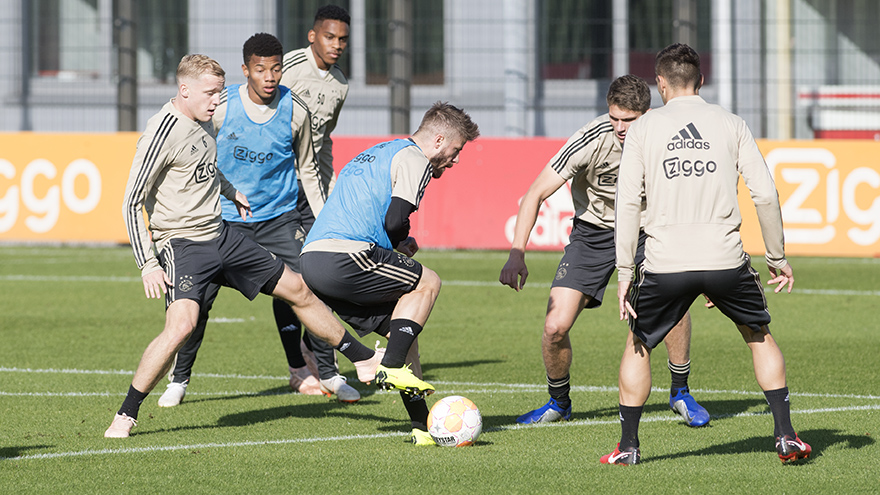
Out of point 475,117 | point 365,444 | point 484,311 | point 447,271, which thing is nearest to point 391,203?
point 365,444

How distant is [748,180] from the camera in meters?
5.07

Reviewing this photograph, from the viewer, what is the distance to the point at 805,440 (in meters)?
5.86

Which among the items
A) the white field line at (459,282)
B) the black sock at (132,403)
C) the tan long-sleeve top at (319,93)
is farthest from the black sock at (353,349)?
the white field line at (459,282)

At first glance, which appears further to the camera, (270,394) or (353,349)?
(270,394)

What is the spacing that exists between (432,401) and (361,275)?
156cm

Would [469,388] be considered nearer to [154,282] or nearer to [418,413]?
[418,413]

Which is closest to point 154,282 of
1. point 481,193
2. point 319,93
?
point 319,93

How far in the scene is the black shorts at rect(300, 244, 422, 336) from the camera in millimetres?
5820

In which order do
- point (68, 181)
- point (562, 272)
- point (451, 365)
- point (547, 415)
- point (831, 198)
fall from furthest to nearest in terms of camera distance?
point (68, 181)
point (831, 198)
point (451, 365)
point (562, 272)
point (547, 415)

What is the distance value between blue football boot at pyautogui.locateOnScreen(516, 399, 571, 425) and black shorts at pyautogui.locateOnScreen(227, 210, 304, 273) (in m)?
2.01

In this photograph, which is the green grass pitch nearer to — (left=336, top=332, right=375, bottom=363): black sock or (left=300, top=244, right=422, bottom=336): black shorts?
(left=336, top=332, right=375, bottom=363): black sock

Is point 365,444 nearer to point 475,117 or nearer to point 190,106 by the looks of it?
point 190,106

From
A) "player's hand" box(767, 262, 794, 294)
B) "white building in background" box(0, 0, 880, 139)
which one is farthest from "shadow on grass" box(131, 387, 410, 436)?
"white building in background" box(0, 0, 880, 139)

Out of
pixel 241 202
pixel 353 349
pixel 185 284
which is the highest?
pixel 241 202
